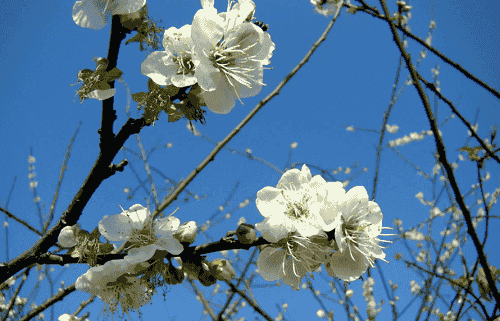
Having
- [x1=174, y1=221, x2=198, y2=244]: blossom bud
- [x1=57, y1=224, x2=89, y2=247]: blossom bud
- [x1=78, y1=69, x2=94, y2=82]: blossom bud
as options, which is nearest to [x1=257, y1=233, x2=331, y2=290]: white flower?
[x1=174, y1=221, x2=198, y2=244]: blossom bud

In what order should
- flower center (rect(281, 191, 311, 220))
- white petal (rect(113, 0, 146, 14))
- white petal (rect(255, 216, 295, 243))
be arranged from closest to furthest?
1. white petal (rect(113, 0, 146, 14))
2. white petal (rect(255, 216, 295, 243))
3. flower center (rect(281, 191, 311, 220))

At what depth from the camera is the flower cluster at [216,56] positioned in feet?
2.83

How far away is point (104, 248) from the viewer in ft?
3.22

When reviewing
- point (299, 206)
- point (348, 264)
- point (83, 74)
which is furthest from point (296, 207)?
point (83, 74)

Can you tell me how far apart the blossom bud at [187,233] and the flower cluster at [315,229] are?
186 mm

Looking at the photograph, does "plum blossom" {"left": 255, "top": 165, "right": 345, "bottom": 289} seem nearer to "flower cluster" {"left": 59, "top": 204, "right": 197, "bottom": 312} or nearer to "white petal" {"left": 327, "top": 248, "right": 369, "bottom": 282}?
"white petal" {"left": 327, "top": 248, "right": 369, "bottom": 282}

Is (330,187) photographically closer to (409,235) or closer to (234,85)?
(234,85)

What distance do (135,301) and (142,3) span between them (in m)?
0.88

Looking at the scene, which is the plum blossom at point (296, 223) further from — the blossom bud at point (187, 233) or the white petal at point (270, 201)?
the blossom bud at point (187, 233)

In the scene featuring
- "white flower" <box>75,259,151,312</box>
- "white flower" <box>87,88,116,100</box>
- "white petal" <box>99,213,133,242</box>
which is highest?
"white flower" <box>87,88,116,100</box>

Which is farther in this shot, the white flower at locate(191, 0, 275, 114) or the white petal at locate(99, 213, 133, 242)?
the white petal at locate(99, 213, 133, 242)

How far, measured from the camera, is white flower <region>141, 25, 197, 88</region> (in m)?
0.88

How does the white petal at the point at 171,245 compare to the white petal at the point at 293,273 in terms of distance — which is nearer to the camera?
the white petal at the point at 171,245

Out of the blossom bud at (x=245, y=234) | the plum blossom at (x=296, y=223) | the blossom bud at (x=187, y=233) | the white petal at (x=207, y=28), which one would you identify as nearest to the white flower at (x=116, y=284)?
the blossom bud at (x=187, y=233)
